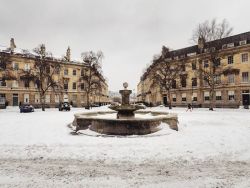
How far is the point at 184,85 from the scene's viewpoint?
52312mm

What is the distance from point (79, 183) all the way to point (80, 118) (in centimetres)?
774

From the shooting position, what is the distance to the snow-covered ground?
4.92 meters

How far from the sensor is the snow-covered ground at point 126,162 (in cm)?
492

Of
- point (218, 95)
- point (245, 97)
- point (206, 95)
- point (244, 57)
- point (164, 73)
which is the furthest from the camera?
point (164, 73)

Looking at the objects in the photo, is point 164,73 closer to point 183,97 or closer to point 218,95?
point 183,97

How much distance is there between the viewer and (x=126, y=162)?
642cm

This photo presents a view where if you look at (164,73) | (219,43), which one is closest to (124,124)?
(219,43)

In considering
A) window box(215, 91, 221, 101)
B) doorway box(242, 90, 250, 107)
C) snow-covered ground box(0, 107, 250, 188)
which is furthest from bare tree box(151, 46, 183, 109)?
snow-covered ground box(0, 107, 250, 188)

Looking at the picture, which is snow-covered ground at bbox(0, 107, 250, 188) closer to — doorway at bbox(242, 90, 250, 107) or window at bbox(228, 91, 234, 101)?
doorway at bbox(242, 90, 250, 107)

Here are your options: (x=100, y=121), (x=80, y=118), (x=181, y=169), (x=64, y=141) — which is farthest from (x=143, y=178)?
(x=80, y=118)

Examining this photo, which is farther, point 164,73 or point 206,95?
point 164,73

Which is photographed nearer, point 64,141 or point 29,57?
point 64,141

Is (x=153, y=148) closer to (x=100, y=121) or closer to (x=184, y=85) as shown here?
(x=100, y=121)

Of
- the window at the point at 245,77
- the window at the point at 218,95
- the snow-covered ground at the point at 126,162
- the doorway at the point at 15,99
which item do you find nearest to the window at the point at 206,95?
the window at the point at 218,95
